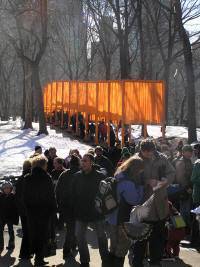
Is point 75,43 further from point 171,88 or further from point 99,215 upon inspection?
point 99,215

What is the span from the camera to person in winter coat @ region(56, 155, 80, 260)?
842cm

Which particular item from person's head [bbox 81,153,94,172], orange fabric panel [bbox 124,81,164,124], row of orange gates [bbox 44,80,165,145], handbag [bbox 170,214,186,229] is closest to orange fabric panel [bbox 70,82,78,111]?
row of orange gates [bbox 44,80,165,145]

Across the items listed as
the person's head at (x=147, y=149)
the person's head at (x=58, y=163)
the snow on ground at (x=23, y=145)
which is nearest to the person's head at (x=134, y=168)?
the person's head at (x=147, y=149)

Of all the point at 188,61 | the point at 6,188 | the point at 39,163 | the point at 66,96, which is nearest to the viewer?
the point at 39,163

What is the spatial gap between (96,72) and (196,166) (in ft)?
168

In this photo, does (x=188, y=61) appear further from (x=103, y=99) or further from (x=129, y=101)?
(x=103, y=99)

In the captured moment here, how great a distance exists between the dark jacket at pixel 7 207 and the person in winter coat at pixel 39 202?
4.83ft

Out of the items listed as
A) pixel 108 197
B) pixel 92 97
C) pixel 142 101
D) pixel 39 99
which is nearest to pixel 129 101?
pixel 142 101

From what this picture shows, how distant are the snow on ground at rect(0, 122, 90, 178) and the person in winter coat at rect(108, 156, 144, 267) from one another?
41.9 ft

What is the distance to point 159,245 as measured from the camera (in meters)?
6.75

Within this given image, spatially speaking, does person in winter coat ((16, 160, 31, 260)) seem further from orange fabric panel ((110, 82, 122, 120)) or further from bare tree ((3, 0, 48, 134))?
bare tree ((3, 0, 48, 134))

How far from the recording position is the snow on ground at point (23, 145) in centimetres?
2184

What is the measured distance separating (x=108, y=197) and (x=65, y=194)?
176 centimetres

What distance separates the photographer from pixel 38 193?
7.83 metres
